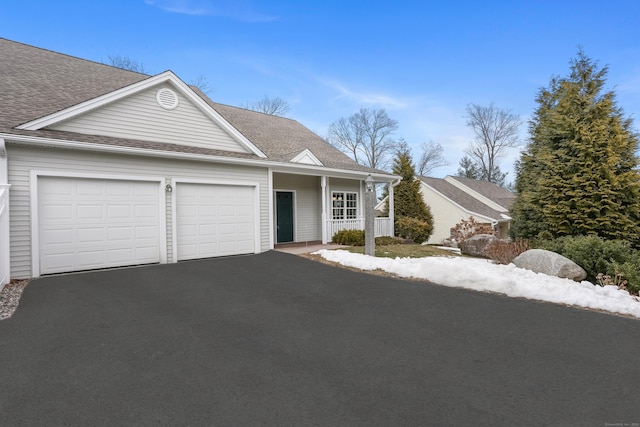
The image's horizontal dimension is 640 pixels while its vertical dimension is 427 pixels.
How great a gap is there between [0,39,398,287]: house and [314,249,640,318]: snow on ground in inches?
180

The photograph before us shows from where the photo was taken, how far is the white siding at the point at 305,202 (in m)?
13.0

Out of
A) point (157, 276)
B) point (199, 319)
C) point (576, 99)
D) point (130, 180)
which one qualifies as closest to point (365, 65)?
point (576, 99)

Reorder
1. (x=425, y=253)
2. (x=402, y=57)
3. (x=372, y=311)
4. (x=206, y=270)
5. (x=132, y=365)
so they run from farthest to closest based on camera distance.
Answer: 1. (x=402, y=57)
2. (x=425, y=253)
3. (x=206, y=270)
4. (x=372, y=311)
5. (x=132, y=365)

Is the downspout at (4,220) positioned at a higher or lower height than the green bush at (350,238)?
higher

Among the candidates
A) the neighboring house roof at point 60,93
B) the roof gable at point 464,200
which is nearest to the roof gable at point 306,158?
the neighboring house roof at point 60,93

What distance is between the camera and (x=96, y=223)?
7594 millimetres

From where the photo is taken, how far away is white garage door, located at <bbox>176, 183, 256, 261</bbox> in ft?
29.4

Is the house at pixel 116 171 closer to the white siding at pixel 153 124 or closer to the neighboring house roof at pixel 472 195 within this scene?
the white siding at pixel 153 124

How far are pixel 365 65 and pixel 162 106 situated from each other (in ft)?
42.1

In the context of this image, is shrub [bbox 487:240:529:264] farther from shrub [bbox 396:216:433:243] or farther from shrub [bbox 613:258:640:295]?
shrub [bbox 396:216:433:243]

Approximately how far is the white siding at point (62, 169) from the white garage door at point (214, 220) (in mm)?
320

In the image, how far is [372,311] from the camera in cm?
489

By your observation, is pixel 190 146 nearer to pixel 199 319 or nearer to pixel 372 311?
pixel 199 319

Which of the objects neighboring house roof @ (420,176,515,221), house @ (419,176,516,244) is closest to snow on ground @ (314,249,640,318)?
house @ (419,176,516,244)
